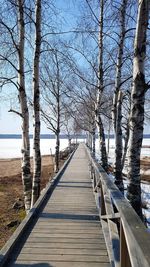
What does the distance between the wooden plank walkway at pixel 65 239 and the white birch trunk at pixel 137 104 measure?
1073 mm

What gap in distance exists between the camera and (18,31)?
38.8ft

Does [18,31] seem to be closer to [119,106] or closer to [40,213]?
[119,106]

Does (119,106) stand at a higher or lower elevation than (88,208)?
higher

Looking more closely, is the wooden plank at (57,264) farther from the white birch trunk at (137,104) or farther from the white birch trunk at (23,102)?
the white birch trunk at (23,102)

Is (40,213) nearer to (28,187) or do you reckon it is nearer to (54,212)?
(54,212)

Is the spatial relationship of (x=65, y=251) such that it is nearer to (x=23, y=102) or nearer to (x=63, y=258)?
(x=63, y=258)

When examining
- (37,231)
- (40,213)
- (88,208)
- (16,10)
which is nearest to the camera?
(37,231)

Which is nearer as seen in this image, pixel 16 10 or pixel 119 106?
pixel 16 10

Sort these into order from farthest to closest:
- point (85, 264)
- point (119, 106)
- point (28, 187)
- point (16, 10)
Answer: point (119, 106) < point (28, 187) < point (16, 10) < point (85, 264)

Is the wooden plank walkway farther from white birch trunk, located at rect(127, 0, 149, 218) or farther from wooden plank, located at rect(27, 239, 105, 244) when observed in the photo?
white birch trunk, located at rect(127, 0, 149, 218)

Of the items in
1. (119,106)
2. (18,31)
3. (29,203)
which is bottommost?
(29,203)

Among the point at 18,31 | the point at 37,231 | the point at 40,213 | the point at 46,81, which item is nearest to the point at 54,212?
the point at 40,213

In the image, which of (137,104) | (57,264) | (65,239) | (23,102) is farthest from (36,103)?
(57,264)

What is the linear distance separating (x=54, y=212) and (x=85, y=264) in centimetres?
346
